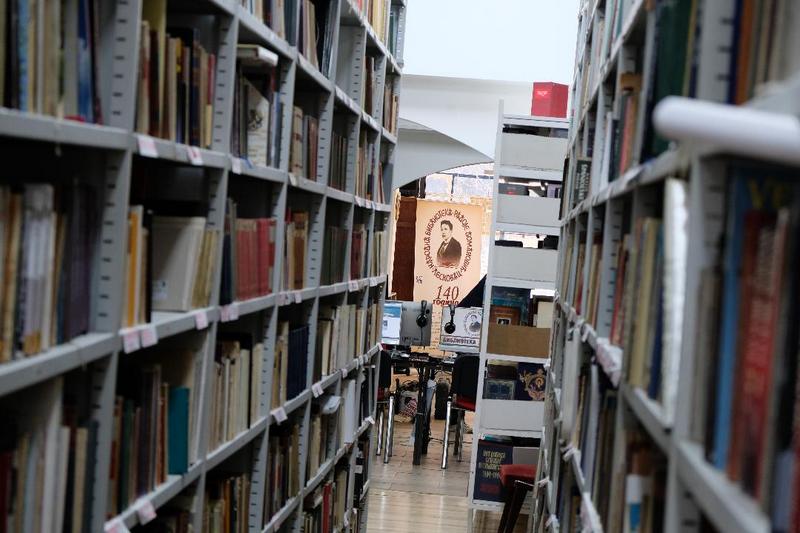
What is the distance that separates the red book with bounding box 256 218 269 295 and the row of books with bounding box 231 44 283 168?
189mm

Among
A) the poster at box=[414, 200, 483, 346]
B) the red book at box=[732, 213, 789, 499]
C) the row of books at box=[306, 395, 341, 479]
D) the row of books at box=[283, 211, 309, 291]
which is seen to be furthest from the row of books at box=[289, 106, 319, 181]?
the poster at box=[414, 200, 483, 346]

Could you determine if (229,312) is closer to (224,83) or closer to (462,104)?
(224,83)

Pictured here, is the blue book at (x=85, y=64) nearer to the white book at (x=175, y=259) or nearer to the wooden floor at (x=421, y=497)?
the white book at (x=175, y=259)

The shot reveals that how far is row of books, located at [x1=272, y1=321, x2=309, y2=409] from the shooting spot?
10.4ft

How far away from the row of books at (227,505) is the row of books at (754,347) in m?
1.86

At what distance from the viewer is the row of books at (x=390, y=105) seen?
5027 millimetres

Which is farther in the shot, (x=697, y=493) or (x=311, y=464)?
(x=311, y=464)

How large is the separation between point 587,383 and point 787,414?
63.6 inches

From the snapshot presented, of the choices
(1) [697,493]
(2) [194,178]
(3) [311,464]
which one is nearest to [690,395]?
(1) [697,493]

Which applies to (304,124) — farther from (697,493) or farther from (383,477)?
(383,477)

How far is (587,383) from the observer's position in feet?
7.99

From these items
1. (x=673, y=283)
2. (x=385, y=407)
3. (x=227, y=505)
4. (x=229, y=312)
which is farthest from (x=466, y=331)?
(x=673, y=283)

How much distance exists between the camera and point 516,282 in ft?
20.0

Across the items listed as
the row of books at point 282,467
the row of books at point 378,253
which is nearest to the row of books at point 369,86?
the row of books at point 378,253
